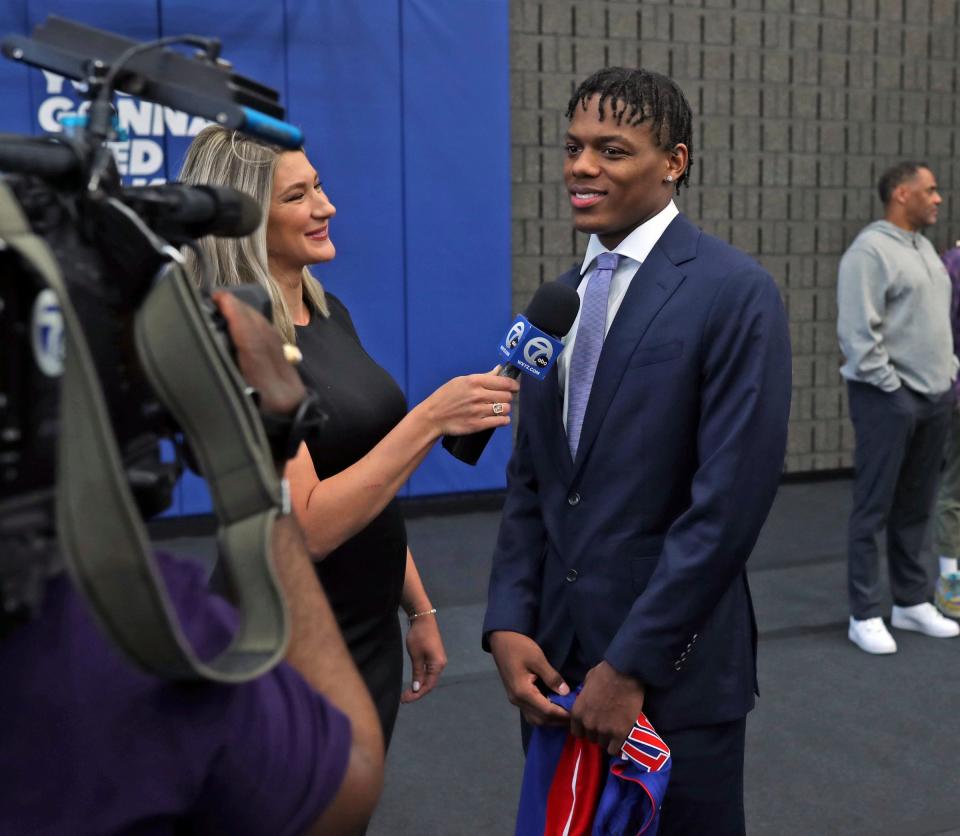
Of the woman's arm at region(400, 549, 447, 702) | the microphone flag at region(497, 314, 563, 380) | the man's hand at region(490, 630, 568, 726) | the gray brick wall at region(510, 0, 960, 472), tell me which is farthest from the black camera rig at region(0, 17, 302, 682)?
the gray brick wall at region(510, 0, 960, 472)

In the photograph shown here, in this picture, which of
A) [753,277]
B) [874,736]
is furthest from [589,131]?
[874,736]

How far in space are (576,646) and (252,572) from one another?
3.80 ft

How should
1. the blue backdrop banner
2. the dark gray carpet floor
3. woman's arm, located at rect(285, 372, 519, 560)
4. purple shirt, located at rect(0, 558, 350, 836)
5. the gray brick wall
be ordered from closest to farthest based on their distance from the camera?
1. purple shirt, located at rect(0, 558, 350, 836)
2. woman's arm, located at rect(285, 372, 519, 560)
3. the dark gray carpet floor
4. the blue backdrop banner
5. the gray brick wall

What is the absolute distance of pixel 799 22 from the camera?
6.76m

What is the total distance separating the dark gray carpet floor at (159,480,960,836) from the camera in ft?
9.73

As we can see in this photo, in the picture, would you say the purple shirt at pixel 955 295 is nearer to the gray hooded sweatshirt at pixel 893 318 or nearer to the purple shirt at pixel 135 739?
the gray hooded sweatshirt at pixel 893 318

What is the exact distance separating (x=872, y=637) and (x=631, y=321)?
9.62 feet

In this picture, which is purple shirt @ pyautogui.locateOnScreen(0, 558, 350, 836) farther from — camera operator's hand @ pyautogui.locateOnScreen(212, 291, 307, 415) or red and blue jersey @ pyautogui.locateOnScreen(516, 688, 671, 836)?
red and blue jersey @ pyautogui.locateOnScreen(516, 688, 671, 836)

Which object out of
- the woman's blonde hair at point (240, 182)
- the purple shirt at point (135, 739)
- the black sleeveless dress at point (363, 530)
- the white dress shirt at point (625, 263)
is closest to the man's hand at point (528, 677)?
the black sleeveless dress at point (363, 530)

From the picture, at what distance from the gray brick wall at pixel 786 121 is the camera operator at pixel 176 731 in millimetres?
5504

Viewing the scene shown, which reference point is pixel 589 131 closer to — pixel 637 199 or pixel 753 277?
pixel 637 199

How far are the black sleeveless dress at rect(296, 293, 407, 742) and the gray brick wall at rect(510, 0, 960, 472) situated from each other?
4305 millimetres

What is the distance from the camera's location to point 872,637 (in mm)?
Result: 4211

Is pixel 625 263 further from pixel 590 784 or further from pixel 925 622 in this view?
pixel 925 622
